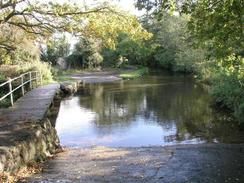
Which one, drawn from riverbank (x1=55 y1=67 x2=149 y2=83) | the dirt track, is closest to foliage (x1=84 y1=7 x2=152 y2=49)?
the dirt track

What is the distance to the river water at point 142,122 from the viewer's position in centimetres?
1357

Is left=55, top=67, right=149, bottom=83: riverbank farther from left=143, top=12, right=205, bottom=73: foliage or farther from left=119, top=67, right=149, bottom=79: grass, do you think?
left=143, top=12, right=205, bottom=73: foliage

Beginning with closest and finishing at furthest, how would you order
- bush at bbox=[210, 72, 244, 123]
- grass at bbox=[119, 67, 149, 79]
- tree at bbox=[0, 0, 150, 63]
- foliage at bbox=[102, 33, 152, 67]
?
tree at bbox=[0, 0, 150, 63]
bush at bbox=[210, 72, 244, 123]
grass at bbox=[119, 67, 149, 79]
foliage at bbox=[102, 33, 152, 67]

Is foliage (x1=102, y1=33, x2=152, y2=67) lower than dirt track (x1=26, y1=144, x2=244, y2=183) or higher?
higher

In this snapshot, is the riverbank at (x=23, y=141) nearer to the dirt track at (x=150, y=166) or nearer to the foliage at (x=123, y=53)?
the dirt track at (x=150, y=166)

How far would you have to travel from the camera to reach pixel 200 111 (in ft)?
64.0

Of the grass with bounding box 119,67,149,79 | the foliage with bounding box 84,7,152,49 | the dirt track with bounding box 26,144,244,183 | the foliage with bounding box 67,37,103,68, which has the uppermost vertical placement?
the foliage with bounding box 84,7,152,49

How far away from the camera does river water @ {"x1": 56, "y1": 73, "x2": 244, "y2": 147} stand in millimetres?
13570

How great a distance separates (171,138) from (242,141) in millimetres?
2260

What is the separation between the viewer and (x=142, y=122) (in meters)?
16.7

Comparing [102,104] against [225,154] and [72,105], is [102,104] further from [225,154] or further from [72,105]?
[225,154]

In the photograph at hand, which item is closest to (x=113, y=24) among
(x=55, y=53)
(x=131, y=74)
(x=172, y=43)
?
(x=131, y=74)

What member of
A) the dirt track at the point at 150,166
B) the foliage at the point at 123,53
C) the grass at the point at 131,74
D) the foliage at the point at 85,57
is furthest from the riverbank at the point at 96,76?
the dirt track at the point at 150,166

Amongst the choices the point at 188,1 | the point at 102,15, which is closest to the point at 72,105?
the point at 102,15
